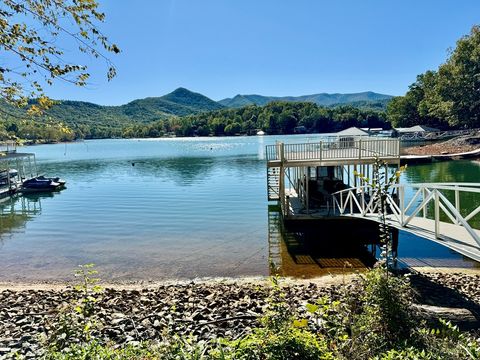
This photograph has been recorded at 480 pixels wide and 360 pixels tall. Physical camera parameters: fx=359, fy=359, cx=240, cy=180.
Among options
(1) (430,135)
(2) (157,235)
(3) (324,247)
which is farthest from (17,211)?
(1) (430,135)

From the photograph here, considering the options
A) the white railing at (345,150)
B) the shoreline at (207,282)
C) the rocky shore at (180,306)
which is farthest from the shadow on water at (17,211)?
the white railing at (345,150)

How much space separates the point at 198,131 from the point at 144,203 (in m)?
166

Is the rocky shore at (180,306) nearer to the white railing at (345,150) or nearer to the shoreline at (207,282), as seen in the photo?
the shoreline at (207,282)

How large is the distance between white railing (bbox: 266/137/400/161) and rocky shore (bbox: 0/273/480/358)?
6187mm

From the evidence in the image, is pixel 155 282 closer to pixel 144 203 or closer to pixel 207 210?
pixel 207 210

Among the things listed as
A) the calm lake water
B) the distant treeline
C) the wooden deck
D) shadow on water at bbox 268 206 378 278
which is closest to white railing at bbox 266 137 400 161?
the wooden deck

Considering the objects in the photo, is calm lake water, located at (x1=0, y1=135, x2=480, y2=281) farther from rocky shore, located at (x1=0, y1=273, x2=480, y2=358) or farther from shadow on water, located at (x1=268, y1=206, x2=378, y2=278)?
rocky shore, located at (x1=0, y1=273, x2=480, y2=358)

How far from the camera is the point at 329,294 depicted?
891 cm

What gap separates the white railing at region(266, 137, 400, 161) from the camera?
15.5 metres

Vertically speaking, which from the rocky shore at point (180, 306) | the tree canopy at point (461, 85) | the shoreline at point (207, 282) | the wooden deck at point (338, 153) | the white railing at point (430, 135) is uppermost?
the tree canopy at point (461, 85)

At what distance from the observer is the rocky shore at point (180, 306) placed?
268 inches

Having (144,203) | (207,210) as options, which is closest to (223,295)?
(207,210)

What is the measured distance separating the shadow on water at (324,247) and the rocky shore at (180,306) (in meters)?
2.32

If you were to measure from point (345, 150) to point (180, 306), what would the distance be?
10.6 m
